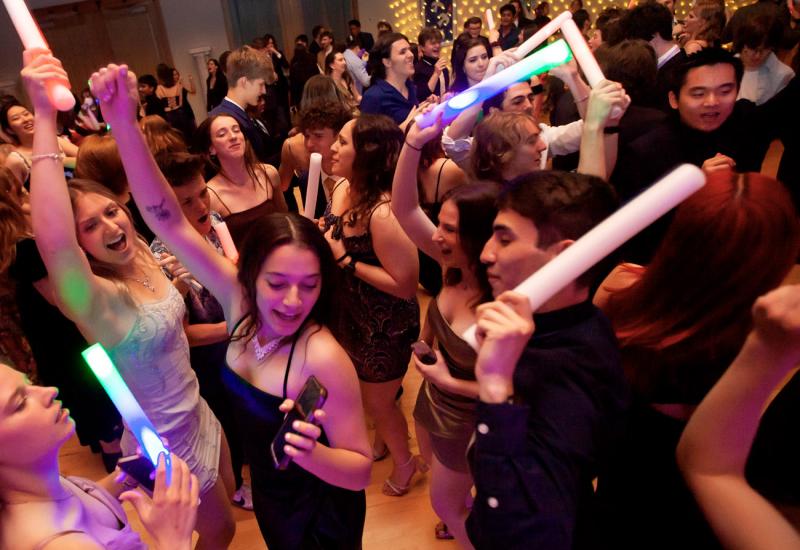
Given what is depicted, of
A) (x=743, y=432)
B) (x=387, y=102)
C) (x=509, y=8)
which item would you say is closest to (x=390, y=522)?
(x=743, y=432)

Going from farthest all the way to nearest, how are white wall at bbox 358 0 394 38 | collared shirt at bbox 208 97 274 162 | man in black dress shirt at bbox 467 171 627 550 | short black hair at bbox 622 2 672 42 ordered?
1. white wall at bbox 358 0 394 38
2. short black hair at bbox 622 2 672 42
3. collared shirt at bbox 208 97 274 162
4. man in black dress shirt at bbox 467 171 627 550

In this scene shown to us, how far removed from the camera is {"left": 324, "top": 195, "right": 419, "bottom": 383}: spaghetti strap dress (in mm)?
1994

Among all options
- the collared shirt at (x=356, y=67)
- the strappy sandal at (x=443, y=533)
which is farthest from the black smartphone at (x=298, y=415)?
the collared shirt at (x=356, y=67)

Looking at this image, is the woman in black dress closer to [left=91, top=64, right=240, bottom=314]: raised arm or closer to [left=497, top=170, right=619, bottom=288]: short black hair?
[left=91, top=64, right=240, bottom=314]: raised arm

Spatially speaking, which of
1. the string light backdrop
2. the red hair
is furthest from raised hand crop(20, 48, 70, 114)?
the string light backdrop

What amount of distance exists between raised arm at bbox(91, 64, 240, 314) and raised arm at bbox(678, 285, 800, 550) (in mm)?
1092

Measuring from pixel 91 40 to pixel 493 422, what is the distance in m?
10.9

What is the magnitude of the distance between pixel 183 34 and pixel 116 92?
30.9 feet

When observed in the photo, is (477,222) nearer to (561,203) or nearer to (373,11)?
(561,203)

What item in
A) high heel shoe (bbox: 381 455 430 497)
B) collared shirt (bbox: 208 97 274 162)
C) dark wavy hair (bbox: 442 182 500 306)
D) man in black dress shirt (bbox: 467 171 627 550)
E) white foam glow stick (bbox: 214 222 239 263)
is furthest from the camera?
collared shirt (bbox: 208 97 274 162)

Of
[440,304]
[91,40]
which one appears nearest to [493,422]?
[440,304]

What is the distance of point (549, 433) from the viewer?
0.83 meters

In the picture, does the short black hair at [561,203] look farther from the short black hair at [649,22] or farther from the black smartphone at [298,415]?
the short black hair at [649,22]

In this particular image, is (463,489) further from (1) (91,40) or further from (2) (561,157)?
(1) (91,40)
